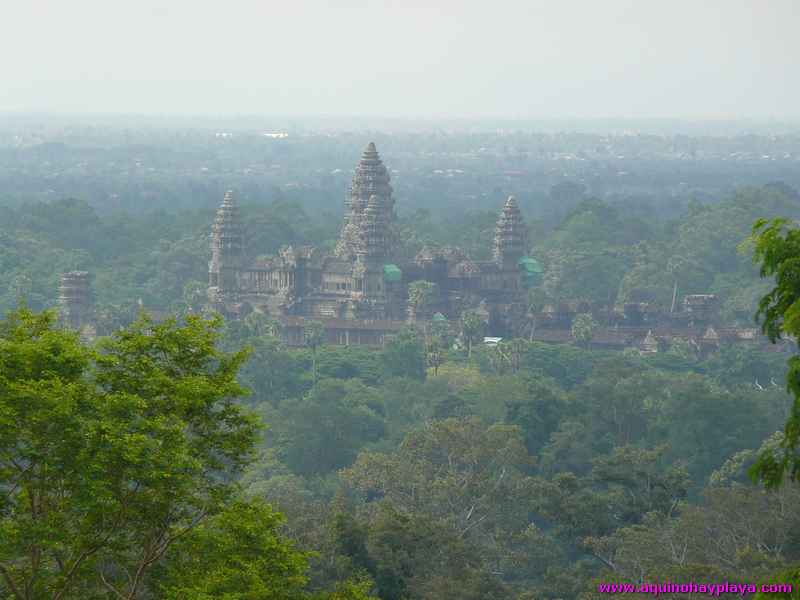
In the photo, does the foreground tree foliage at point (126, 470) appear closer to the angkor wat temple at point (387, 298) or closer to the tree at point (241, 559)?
the tree at point (241, 559)

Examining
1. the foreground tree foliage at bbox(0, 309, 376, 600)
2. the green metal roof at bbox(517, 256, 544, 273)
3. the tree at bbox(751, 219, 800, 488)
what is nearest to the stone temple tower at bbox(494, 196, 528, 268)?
the green metal roof at bbox(517, 256, 544, 273)

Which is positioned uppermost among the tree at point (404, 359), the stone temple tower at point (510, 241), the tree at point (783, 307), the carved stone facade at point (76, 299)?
the tree at point (783, 307)

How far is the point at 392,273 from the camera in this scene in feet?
302

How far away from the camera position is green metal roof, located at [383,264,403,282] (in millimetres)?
91938

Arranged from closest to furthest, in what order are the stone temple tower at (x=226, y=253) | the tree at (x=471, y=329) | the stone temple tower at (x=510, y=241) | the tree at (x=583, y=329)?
the tree at (x=471, y=329) < the tree at (x=583, y=329) < the stone temple tower at (x=226, y=253) < the stone temple tower at (x=510, y=241)

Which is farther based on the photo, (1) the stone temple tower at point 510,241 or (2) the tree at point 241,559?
(1) the stone temple tower at point 510,241

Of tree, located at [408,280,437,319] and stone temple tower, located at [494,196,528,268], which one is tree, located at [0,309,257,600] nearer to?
tree, located at [408,280,437,319]

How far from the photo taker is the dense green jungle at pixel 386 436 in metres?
24.2

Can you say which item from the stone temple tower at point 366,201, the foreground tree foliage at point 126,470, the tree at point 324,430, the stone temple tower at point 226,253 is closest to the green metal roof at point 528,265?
the stone temple tower at point 366,201

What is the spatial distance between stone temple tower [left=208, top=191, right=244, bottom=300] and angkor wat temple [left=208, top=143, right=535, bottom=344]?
0.04m

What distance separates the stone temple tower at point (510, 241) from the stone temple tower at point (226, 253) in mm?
11422

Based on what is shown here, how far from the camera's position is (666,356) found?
84.2m

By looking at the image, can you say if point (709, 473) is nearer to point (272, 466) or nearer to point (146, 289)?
point (272, 466)

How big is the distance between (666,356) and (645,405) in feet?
52.7
